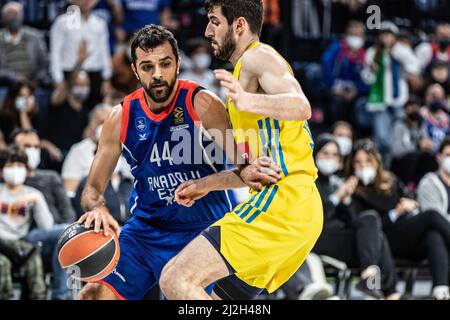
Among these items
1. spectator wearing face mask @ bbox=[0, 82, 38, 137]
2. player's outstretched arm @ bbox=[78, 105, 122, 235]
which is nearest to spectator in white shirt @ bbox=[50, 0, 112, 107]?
spectator wearing face mask @ bbox=[0, 82, 38, 137]

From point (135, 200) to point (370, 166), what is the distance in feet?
10.9

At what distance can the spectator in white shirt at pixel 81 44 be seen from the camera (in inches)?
362

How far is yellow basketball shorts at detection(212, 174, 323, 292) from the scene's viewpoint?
4.23 metres

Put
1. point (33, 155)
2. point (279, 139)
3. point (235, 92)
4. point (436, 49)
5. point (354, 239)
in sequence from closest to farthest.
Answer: point (235, 92) → point (279, 139) → point (354, 239) → point (33, 155) → point (436, 49)

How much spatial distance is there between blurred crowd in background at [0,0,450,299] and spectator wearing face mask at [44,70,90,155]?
1 centimetres

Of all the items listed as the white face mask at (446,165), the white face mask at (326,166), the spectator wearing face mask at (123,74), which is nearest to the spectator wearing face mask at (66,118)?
the spectator wearing face mask at (123,74)

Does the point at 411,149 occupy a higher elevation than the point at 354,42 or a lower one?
lower

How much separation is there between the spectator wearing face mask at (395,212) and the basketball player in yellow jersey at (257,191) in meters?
3.41

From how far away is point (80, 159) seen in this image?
793 cm

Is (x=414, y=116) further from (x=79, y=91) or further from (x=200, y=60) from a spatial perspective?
(x=79, y=91)

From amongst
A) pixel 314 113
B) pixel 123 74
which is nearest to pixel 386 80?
pixel 314 113

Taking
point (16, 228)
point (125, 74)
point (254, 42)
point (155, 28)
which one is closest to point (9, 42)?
point (125, 74)

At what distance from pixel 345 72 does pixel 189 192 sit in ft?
20.0

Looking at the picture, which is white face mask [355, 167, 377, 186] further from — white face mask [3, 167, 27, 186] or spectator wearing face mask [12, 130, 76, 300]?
white face mask [3, 167, 27, 186]
